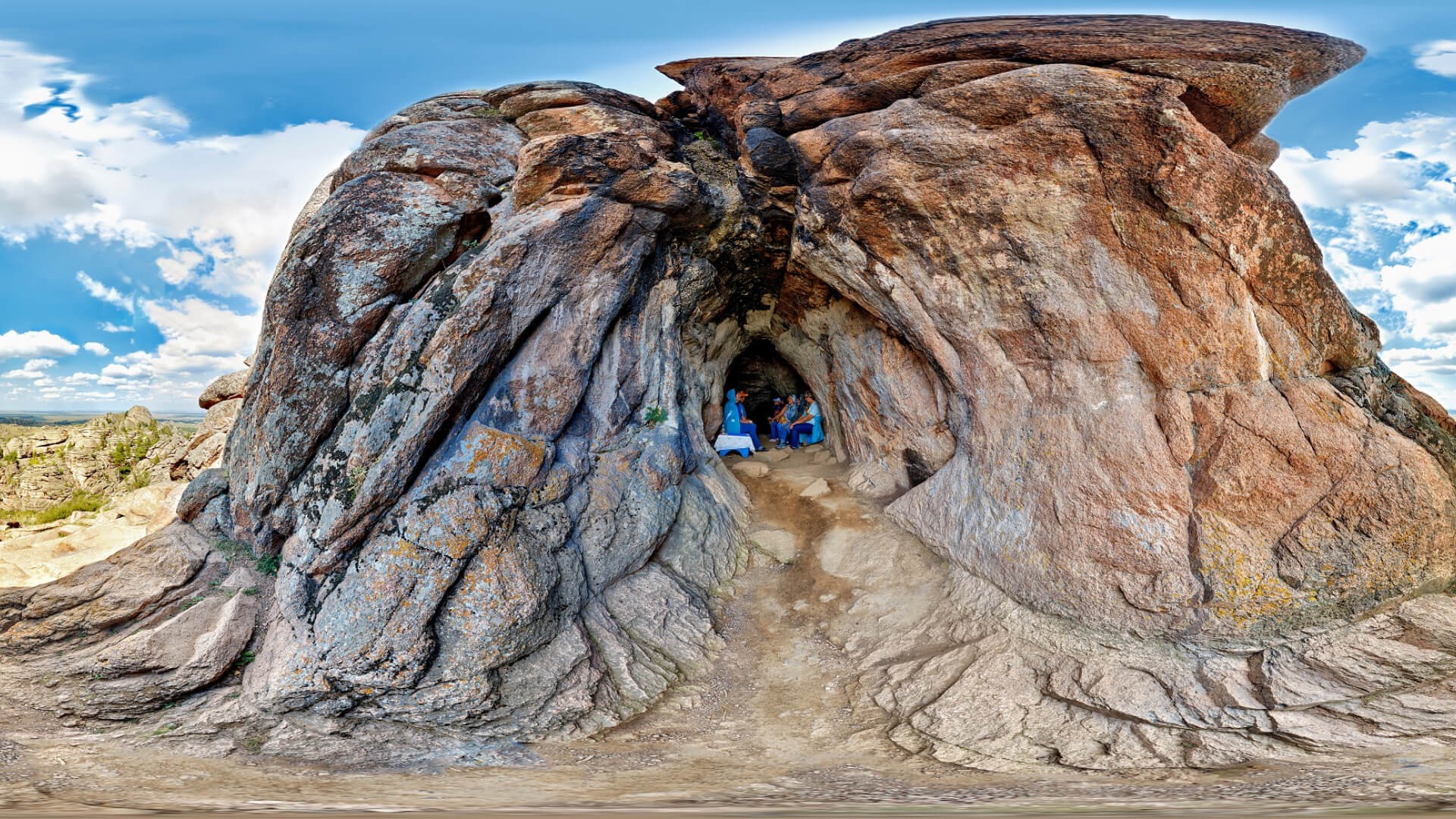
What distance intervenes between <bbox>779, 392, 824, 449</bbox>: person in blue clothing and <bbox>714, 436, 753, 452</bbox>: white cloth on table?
4.56 ft

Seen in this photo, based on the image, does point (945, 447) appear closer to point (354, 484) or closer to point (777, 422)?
point (777, 422)

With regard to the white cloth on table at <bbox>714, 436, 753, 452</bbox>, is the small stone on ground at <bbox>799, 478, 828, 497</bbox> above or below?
below

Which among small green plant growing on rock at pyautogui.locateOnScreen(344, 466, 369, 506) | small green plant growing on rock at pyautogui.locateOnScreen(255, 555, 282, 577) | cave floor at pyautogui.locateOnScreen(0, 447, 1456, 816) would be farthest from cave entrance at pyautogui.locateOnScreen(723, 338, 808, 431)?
small green plant growing on rock at pyautogui.locateOnScreen(255, 555, 282, 577)

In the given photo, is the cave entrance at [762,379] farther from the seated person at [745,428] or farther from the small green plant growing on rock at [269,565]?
the small green plant growing on rock at [269,565]

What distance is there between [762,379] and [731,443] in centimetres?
380

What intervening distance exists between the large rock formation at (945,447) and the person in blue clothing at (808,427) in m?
4.57

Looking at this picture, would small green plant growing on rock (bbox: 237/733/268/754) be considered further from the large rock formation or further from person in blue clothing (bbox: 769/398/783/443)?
person in blue clothing (bbox: 769/398/783/443)

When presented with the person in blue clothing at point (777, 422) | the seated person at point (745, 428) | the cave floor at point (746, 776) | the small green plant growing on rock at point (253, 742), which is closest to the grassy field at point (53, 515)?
the cave floor at point (746, 776)

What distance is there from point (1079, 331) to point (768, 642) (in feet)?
19.1

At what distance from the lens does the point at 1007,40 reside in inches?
372

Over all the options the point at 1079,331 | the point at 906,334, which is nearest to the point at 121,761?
the point at 906,334

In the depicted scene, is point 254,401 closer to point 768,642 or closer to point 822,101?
point 768,642

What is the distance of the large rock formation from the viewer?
7.61 metres

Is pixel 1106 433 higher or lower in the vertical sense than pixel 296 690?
higher
